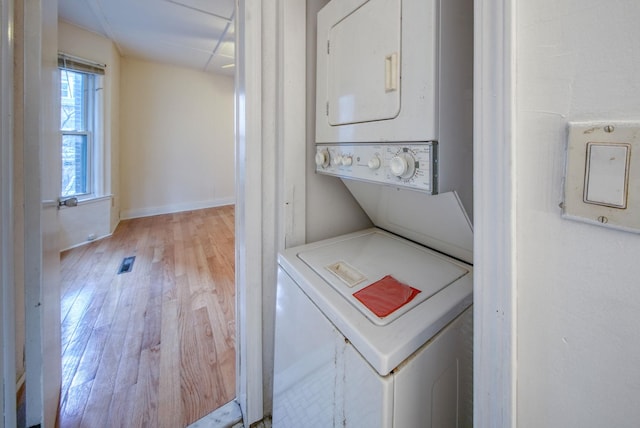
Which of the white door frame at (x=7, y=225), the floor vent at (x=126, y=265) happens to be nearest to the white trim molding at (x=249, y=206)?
the white door frame at (x=7, y=225)

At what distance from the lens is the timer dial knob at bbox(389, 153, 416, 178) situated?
0.79 meters

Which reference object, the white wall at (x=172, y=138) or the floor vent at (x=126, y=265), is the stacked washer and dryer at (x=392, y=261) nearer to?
the floor vent at (x=126, y=265)

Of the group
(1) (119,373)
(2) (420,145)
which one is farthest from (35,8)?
(1) (119,373)

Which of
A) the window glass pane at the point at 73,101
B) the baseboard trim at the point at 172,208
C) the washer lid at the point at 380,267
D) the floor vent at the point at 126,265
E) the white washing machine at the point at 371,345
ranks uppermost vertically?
the window glass pane at the point at 73,101

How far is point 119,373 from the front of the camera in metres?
1.67

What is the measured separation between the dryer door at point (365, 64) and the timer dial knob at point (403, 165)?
0.46 ft

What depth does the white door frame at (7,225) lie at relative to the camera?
36.3 inches

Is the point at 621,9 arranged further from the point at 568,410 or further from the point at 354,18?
the point at 354,18

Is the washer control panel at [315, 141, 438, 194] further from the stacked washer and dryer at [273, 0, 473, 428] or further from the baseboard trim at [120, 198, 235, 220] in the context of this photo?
the baseboard trim at [120, 198, 235, 220]

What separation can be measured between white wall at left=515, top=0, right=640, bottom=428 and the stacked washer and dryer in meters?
0.25

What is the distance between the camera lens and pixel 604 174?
1.22 feet

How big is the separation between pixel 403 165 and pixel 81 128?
4.76 metres

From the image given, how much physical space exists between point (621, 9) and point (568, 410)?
59 centimetres

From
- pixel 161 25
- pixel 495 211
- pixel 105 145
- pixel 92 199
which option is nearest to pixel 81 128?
pixel 105 145
